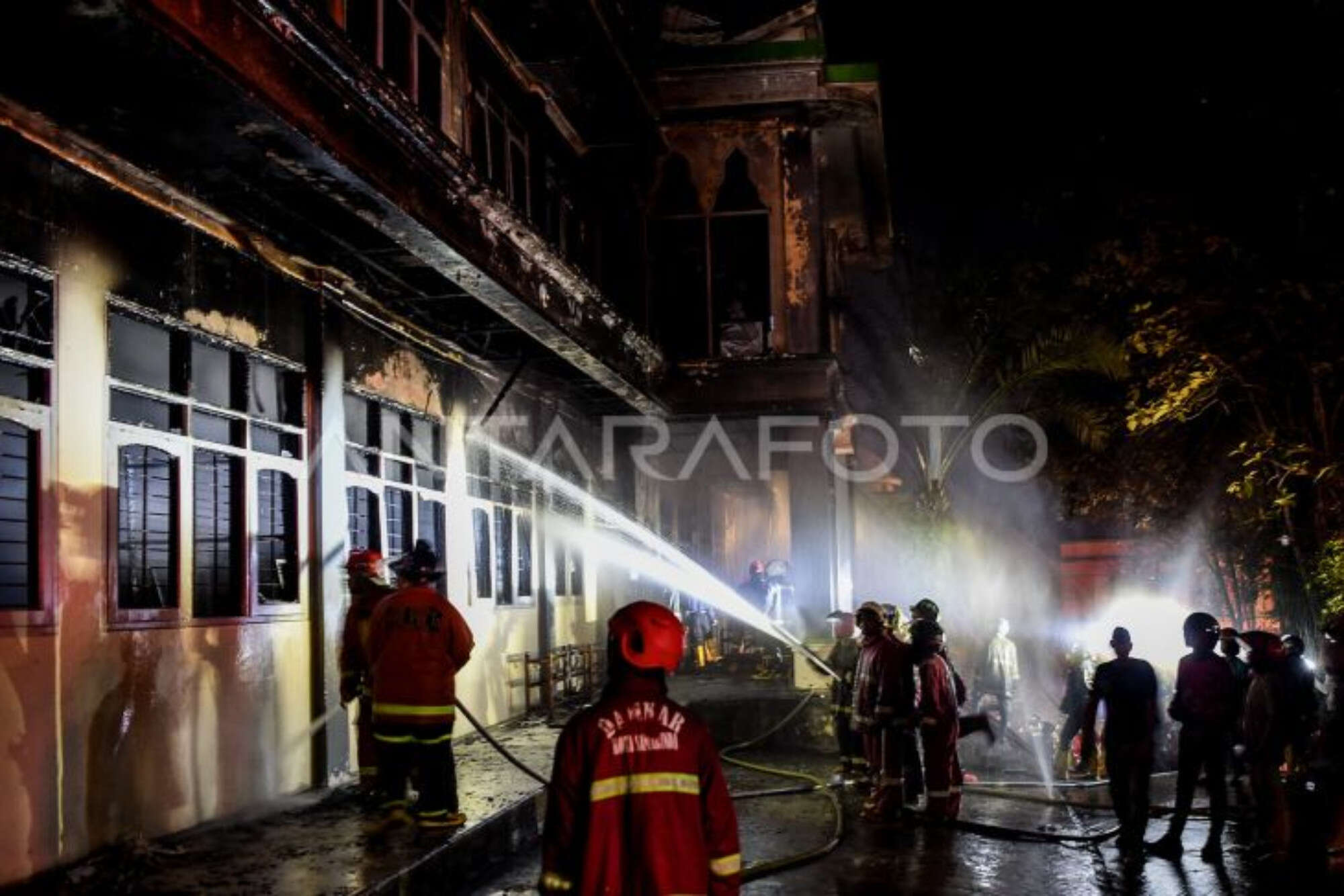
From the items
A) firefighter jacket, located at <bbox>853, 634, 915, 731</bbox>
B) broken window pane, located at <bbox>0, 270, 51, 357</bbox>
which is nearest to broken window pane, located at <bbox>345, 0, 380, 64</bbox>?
broken window pane, located at <bbox>0, 270, 51, 357</bbox>

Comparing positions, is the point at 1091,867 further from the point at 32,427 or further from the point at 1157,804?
the point at 32,427

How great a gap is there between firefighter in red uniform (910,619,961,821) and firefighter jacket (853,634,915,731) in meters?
0.15

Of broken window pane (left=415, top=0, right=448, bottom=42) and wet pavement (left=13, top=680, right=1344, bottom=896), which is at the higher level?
broken window pane (left=415, top=0, right=448, bottom=42)

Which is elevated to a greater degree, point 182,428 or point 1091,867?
point 182,428

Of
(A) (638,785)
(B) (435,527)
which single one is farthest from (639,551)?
(A) (638,785)

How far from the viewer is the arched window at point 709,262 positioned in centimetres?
1862

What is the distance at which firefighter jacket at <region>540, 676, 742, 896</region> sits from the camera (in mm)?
4137

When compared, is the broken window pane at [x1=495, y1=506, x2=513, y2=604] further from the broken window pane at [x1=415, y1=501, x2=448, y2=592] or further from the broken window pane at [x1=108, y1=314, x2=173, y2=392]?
the broken window pane at [x1=108, y1=314, x2=173, y2=392]

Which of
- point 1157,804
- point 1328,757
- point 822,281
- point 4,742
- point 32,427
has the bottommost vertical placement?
point 1157,804

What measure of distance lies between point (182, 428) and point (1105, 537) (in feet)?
89.4

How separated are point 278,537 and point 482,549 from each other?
4800mm

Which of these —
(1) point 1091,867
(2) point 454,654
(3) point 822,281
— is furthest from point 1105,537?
(2) point 454,654

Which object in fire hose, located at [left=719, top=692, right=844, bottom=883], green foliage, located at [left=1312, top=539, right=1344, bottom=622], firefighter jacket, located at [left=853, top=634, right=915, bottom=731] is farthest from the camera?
green foliage, located at [left=1312, top=539, right=1344, bottom=622]

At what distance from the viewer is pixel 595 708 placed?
4.25 meters
